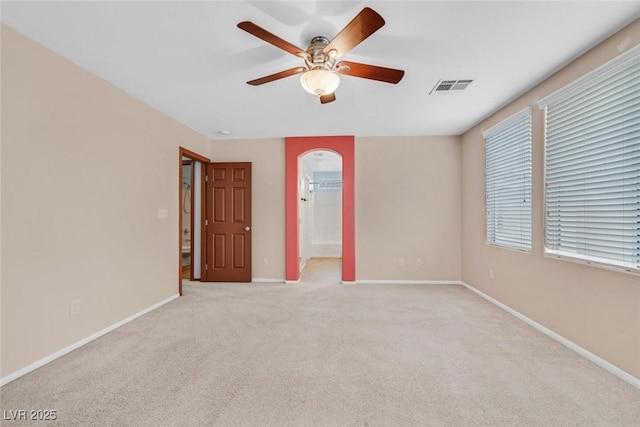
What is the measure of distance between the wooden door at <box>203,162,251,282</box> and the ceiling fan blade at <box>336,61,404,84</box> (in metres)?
2.99

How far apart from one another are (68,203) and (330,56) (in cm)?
246

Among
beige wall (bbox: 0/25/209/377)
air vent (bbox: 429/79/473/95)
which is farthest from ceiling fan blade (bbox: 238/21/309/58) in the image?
beige wall (bbox: 0/25/209/377)

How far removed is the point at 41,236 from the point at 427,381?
3065mm

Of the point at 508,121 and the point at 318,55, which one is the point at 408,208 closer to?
the point at 508,121

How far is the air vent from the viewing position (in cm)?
265

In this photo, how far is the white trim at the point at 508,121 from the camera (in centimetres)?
287

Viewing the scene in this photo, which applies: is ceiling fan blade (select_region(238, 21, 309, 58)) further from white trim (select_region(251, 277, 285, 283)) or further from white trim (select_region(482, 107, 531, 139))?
white trim (select_region(251, 277, 285, 283))

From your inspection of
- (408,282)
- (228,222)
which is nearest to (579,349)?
(408,282)

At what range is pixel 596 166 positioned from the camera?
6.91ft

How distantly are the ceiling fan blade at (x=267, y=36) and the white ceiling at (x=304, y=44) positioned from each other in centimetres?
20

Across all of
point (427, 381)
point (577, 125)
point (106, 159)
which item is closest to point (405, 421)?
point (427, 381)

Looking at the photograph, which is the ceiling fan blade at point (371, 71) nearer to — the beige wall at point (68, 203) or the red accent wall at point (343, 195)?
the beige wall at point (68, 203)

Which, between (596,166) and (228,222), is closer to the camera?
(596,166)

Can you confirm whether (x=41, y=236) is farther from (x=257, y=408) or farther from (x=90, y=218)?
(x=257, y=408)
